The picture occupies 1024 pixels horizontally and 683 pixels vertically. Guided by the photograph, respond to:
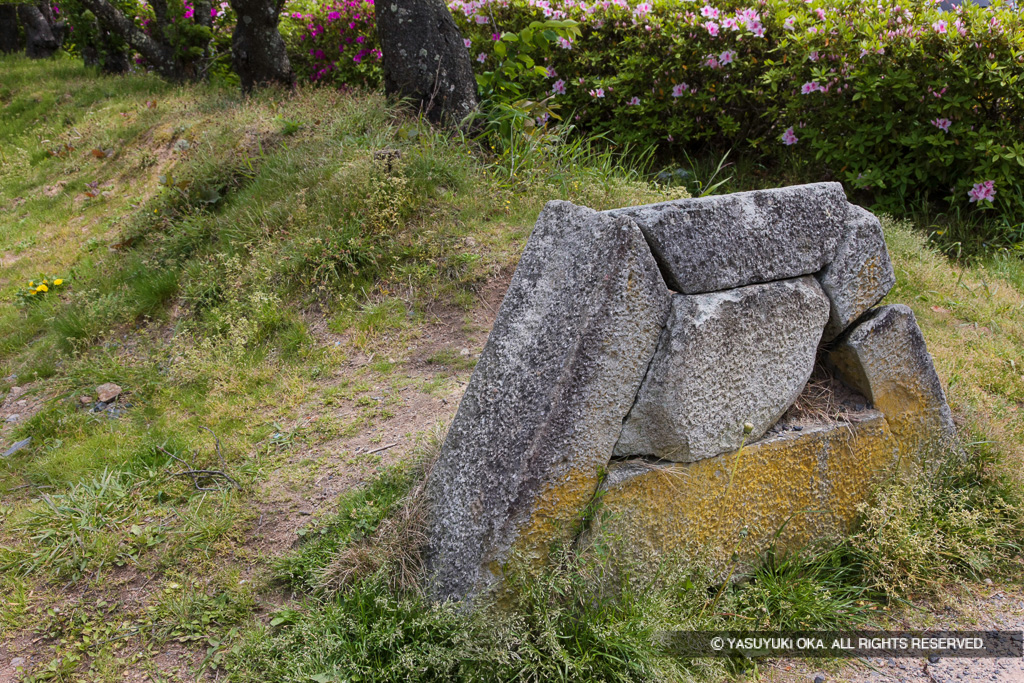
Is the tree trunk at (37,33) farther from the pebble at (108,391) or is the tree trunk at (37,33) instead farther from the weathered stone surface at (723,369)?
the weathered stone surface at (723,369)

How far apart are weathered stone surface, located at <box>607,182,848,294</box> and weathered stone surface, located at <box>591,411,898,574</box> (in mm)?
636

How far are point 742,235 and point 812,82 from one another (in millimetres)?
4303

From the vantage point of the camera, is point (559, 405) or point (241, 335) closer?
point (559, 405)

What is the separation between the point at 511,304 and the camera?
2.68 metres

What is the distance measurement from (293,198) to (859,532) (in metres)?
4.36

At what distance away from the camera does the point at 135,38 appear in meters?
8.90

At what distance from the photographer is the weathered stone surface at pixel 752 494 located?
8.14 feet

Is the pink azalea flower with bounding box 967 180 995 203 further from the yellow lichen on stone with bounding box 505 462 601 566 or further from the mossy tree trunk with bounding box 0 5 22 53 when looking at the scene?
the mossy tree trunk with bounding box 0 5 22 53

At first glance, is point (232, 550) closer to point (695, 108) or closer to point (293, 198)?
point (293, 198)

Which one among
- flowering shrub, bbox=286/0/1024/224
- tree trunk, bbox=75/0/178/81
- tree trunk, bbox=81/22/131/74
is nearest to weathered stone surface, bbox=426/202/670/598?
flowering shrub, bbox=286/0/1024/224

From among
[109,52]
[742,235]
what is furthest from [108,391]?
[109,52]

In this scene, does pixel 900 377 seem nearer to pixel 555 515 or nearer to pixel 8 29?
pixel 555 515

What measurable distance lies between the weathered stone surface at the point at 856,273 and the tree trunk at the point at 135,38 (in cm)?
886

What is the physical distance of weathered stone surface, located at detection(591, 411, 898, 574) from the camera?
8.14ft
